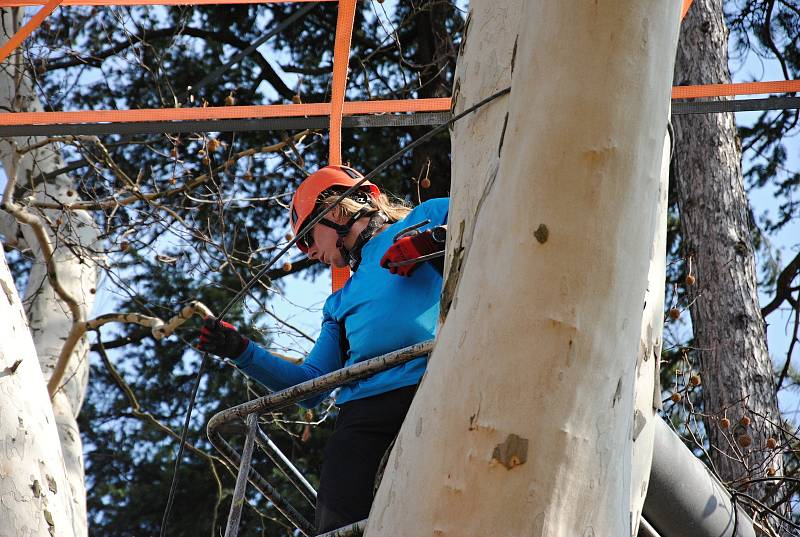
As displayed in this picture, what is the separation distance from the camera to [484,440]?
1540mm

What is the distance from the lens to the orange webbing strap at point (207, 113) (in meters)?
4.85

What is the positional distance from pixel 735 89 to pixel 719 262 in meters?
1.57

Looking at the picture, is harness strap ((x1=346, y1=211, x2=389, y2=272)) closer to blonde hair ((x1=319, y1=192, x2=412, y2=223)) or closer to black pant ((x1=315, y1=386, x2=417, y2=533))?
blonde hair ((x1=319, y1=192, x2=412, y2=223))

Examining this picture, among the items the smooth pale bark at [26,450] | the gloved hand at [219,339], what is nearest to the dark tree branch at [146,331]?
the gloved hand at [219,339]

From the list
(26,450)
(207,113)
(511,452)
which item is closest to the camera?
(511,452)

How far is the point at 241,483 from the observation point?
2406 mm

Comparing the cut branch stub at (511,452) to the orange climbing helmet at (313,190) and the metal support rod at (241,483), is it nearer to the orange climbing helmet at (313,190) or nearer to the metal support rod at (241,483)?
the metal support rod at (241,483)

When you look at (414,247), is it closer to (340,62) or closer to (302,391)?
(302,391)

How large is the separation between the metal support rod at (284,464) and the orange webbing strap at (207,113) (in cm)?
213

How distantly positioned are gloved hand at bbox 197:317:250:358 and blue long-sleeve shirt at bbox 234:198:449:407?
0.21ft

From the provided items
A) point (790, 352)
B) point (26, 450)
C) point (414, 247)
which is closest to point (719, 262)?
point (790, 352)

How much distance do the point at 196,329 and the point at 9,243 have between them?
6.40 feet

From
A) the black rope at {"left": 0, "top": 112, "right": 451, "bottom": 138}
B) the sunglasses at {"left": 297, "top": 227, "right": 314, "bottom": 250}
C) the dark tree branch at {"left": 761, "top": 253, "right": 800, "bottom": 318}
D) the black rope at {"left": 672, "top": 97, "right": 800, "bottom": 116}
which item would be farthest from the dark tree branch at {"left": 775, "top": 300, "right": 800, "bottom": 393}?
the sunglasses at {"left": 297, "top": 227, "right": 314, "bottom": 250}

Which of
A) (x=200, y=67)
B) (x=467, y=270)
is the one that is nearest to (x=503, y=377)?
(x=467, y=270)
